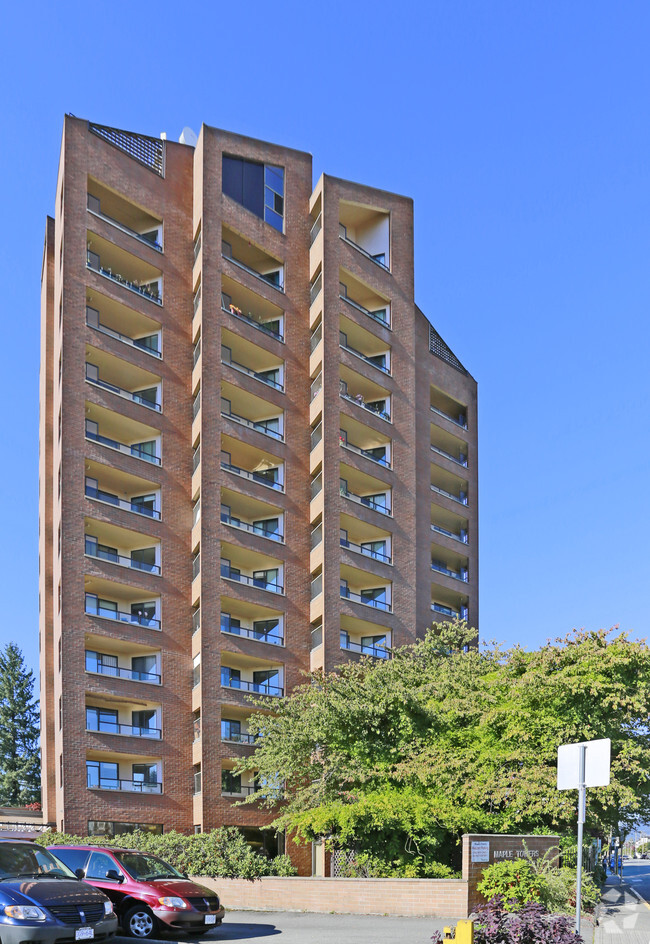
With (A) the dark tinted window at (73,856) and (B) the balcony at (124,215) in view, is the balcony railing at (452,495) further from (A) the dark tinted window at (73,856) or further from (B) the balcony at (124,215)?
(A) the dark tinted window at (73,856)

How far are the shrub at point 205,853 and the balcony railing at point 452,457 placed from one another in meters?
31.5

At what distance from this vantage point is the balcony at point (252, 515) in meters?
51.2

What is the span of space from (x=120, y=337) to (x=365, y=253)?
54.1 ft

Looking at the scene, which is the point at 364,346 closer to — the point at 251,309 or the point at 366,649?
the point at 251,309

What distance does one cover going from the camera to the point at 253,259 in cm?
5734

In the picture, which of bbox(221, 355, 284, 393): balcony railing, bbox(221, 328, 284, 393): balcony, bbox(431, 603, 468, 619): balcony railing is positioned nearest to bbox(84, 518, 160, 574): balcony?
bbox(221, 355, 284, 393): balcony railing

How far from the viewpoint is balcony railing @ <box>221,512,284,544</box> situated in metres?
50.4

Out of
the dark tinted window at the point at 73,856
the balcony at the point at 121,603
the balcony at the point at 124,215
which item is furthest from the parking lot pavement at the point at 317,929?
the balcony at the point at 124,215

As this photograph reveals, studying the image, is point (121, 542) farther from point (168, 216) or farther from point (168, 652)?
point (168, 216)

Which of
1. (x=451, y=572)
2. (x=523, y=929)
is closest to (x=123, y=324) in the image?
(x=451, y=572)

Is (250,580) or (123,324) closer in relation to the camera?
(250,580)

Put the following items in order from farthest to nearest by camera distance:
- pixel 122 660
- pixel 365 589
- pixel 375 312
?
1. pixel 375 312
2. pixel 365 589
3. pixel 122 660

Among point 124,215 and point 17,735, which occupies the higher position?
point 124,215

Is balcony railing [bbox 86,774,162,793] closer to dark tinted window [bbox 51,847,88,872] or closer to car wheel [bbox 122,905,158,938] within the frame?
dark tinted window [bbox 51,847,88,872]
